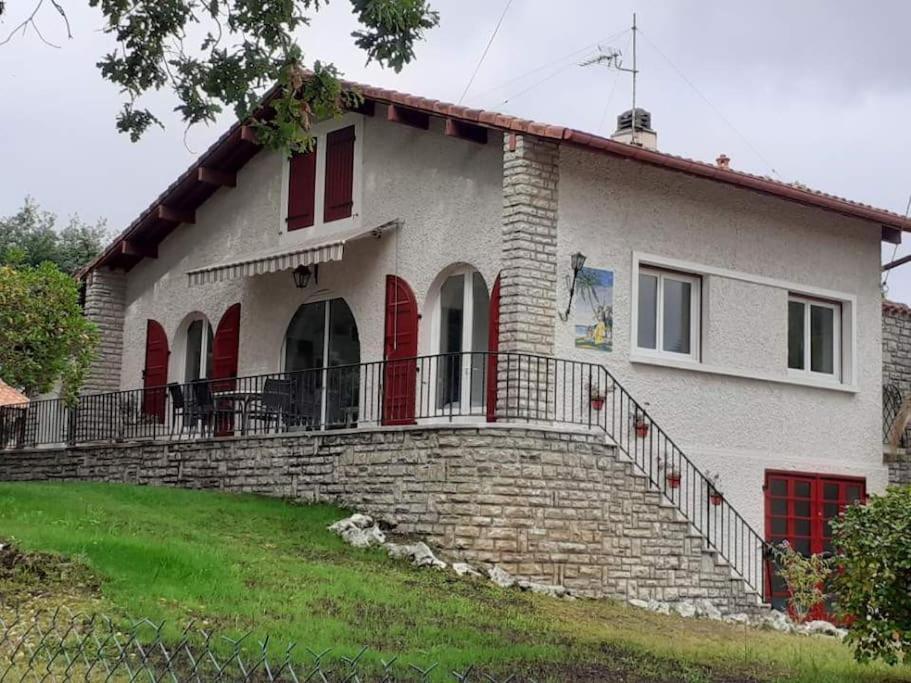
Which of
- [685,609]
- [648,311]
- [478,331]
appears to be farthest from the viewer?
[648,311]

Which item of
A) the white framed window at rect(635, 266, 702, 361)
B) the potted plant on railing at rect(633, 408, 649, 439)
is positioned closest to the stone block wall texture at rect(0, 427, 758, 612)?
the potted plant on railing at rect(633, 408, 649, 439)

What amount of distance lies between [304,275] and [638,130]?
627 centimetres

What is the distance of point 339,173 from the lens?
Result: 68.4ft

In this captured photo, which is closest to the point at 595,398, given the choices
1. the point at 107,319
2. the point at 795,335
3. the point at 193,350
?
the point at 795,335

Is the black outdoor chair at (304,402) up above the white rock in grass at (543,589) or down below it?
above

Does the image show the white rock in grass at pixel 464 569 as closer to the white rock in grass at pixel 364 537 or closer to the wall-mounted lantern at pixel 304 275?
the white rock in grass at pixel 364 537

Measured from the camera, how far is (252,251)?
22.5 metres

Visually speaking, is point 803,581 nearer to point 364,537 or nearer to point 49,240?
point 364,537

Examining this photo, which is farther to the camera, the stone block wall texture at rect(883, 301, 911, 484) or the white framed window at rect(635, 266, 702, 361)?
the stone block wall texture at rect(883, 301, 911, 484)

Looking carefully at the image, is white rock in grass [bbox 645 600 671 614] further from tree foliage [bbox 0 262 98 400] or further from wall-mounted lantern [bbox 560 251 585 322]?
tree foliage [bbox 0 262 98 400]

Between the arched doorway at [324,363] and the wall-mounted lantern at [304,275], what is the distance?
34cm

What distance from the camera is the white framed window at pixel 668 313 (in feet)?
61.3

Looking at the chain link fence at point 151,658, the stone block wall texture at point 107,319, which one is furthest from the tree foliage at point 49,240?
the chain link fence at point 151,658

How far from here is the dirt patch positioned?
11.6 m
